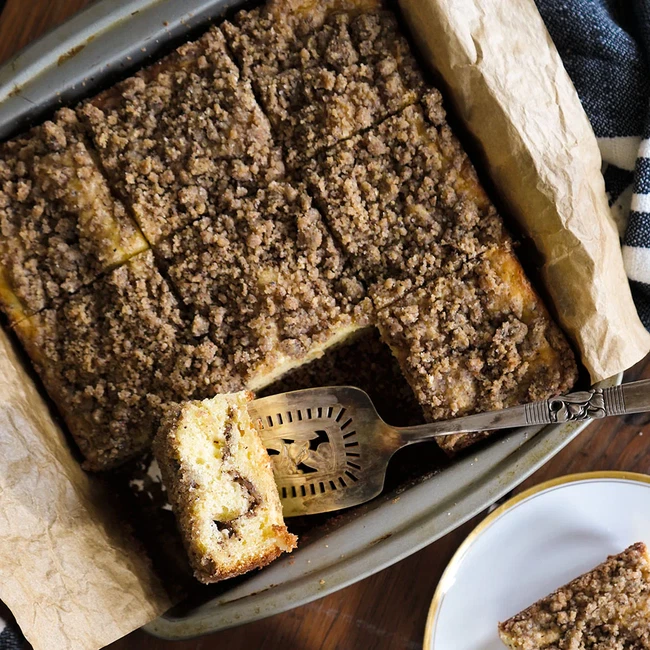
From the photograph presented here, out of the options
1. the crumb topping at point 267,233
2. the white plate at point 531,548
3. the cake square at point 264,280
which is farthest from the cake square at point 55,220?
the white plate at point 531,548

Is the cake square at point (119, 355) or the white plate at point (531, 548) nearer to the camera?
the cake square at point (119, 355)

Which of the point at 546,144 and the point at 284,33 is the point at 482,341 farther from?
the point at 284,33

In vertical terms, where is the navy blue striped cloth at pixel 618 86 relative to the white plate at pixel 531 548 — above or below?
above

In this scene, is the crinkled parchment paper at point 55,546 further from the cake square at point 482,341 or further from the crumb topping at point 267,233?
the cake square at point 482,341

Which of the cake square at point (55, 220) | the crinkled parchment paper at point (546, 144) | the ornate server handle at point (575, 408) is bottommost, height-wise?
the ornate server handle at point (575, 408)

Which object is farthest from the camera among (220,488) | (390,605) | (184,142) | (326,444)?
(390,605)

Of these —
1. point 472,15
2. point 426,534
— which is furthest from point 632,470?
point 472,15

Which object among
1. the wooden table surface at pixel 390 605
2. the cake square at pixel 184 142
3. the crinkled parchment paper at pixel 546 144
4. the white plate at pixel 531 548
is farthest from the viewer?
the wooden table surface at pixel 390 605

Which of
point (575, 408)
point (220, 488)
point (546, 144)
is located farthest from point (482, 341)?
point (220, 488)
